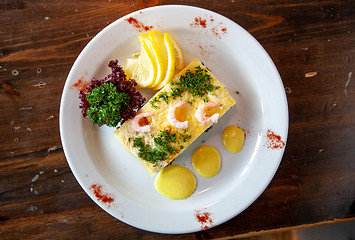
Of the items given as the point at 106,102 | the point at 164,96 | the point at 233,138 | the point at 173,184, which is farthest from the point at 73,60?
the point at 233,138

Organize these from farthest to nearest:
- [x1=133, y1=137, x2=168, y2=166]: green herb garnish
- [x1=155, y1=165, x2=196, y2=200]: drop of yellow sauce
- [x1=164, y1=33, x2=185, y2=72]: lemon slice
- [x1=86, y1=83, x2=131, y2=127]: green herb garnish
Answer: [x1=155, y1=165, x2=196, y2=200]: drop of yellow sauce, [x1=164, y1=33, x2=185, y2=72]: lemon slice, [x1=133, y1=137, x2=168, y2=166]: green herb garnish, [x1=86, y1=83, x2=131, y2=127]: green herb garnish

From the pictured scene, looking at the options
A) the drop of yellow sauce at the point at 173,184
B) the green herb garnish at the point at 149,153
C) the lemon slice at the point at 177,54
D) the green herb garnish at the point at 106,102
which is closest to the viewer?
the green herb garnish at the point at 106,102

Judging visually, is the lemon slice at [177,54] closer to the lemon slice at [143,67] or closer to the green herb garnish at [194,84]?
the green herb garnish at [194,84]

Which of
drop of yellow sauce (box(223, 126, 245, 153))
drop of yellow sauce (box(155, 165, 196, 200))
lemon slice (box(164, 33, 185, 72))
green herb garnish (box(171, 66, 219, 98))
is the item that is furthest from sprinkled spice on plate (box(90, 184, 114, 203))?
lemon slice (box(164, 33, 185, 72))

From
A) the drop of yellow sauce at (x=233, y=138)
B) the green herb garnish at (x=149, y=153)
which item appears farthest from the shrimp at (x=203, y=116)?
the green herb garnish at (x=149, y=153)

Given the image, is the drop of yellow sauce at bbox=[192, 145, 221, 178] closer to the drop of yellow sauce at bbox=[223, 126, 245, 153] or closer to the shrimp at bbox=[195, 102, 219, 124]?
the drop of yellow sauce at bbox=[223, 126, 245, 153]

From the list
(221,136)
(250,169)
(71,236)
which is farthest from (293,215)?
(71,236)

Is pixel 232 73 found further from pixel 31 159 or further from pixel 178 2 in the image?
pixel 31 159
